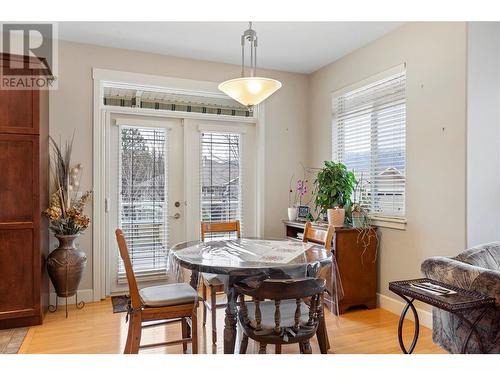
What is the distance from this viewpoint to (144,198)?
4.03 metres

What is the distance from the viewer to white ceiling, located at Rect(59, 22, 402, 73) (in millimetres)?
3291

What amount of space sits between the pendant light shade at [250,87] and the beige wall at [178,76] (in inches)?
69.2

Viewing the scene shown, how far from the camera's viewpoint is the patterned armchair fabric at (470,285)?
6.11ft

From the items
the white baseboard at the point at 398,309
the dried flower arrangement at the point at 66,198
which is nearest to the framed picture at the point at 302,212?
the white baseboard at the point at 398,309

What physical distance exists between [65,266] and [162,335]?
1.13 meters

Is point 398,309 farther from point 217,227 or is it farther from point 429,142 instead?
point 217,227

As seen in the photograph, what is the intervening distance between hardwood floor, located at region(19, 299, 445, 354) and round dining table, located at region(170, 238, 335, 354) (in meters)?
0.48

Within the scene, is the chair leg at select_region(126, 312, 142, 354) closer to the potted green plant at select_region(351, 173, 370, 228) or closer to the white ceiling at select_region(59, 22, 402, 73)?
the potted green plant at select_region(351, 173, 370, 228)

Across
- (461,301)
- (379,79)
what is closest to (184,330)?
(461,301)

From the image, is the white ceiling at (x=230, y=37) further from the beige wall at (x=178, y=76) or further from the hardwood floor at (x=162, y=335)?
the hardwood floor at (x=162, y=335)

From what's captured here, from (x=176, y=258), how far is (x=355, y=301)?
2003 mm
